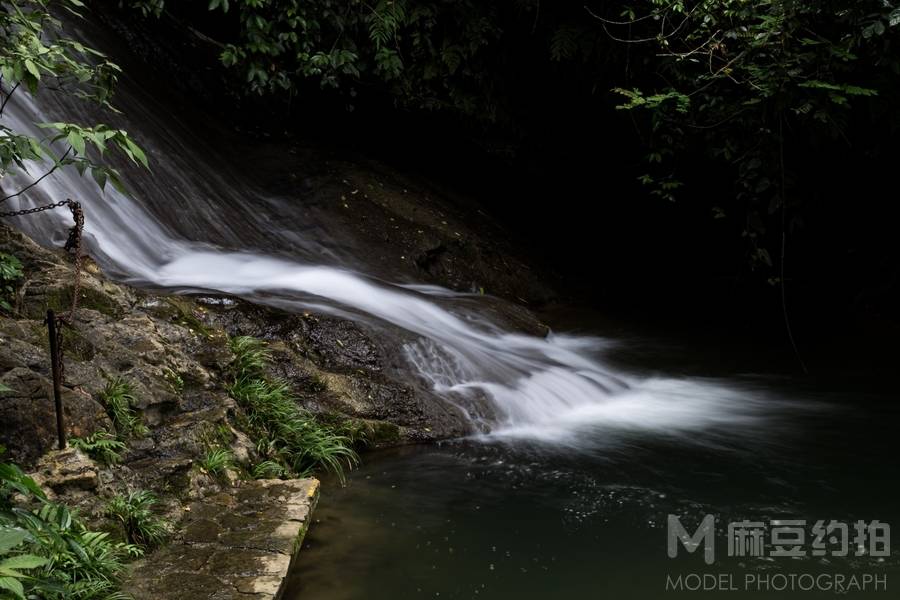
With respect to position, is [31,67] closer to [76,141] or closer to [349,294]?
→ [76,141]

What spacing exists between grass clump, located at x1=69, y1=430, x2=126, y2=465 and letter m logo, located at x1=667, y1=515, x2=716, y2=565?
2.79m

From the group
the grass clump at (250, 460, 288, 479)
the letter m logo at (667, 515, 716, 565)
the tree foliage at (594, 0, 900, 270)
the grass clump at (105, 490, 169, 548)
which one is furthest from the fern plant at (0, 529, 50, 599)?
the tree foliage at (594, 0, 900, 270)

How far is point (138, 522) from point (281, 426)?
1.49 m

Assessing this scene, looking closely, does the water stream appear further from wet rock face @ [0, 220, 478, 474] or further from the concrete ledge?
wet rock face @ [0, 220, 478, 474]

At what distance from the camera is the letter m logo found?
4.09m

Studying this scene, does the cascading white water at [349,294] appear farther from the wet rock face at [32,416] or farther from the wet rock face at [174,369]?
the wet rock face at [32,416]

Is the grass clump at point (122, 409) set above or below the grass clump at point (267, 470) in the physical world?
above

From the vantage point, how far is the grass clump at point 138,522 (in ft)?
12.0

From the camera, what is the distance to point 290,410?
207 inches

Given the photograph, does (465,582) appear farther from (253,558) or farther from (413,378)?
(413,378)

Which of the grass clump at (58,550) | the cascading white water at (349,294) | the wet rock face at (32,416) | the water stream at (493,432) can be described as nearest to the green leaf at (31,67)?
the wet rock face at (32,416)

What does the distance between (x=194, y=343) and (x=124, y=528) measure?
72.1 inches

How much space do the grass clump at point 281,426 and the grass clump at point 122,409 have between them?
0.81m

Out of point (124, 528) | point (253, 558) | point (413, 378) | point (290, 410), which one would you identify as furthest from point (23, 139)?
point (413, 378)
